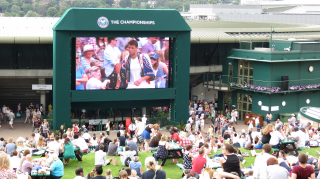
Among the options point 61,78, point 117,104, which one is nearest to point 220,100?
point 117,104

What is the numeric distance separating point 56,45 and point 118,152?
40.8 ft

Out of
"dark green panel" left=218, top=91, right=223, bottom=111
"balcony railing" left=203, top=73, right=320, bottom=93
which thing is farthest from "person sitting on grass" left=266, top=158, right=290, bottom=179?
"dark green panel" left=218, top=91, right=223, bottom=111

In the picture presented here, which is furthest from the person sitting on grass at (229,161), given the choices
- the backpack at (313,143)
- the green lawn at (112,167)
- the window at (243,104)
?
the window at (243,104)

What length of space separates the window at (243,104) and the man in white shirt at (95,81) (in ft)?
41.2

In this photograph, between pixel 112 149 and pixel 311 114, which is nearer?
pixel 112 149

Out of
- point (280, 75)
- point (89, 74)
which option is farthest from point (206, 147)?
point (280, 75)

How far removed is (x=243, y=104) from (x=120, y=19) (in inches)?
524

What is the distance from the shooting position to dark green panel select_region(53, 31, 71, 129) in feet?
96.9

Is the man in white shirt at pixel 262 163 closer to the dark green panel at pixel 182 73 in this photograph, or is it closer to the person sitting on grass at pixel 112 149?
the person sitting on grass at pixel 112 149

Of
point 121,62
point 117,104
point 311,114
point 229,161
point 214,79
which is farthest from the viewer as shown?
point 214,79

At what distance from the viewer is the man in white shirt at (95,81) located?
30.4 meters

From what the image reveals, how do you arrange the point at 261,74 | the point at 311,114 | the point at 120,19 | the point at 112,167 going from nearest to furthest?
1. the point at 112,167
2. the point at 311,114
3. the point at 120,19
4. the point at 261,74

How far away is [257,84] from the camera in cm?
3653

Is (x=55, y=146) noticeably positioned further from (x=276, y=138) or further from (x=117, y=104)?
(x=117, y=104)
